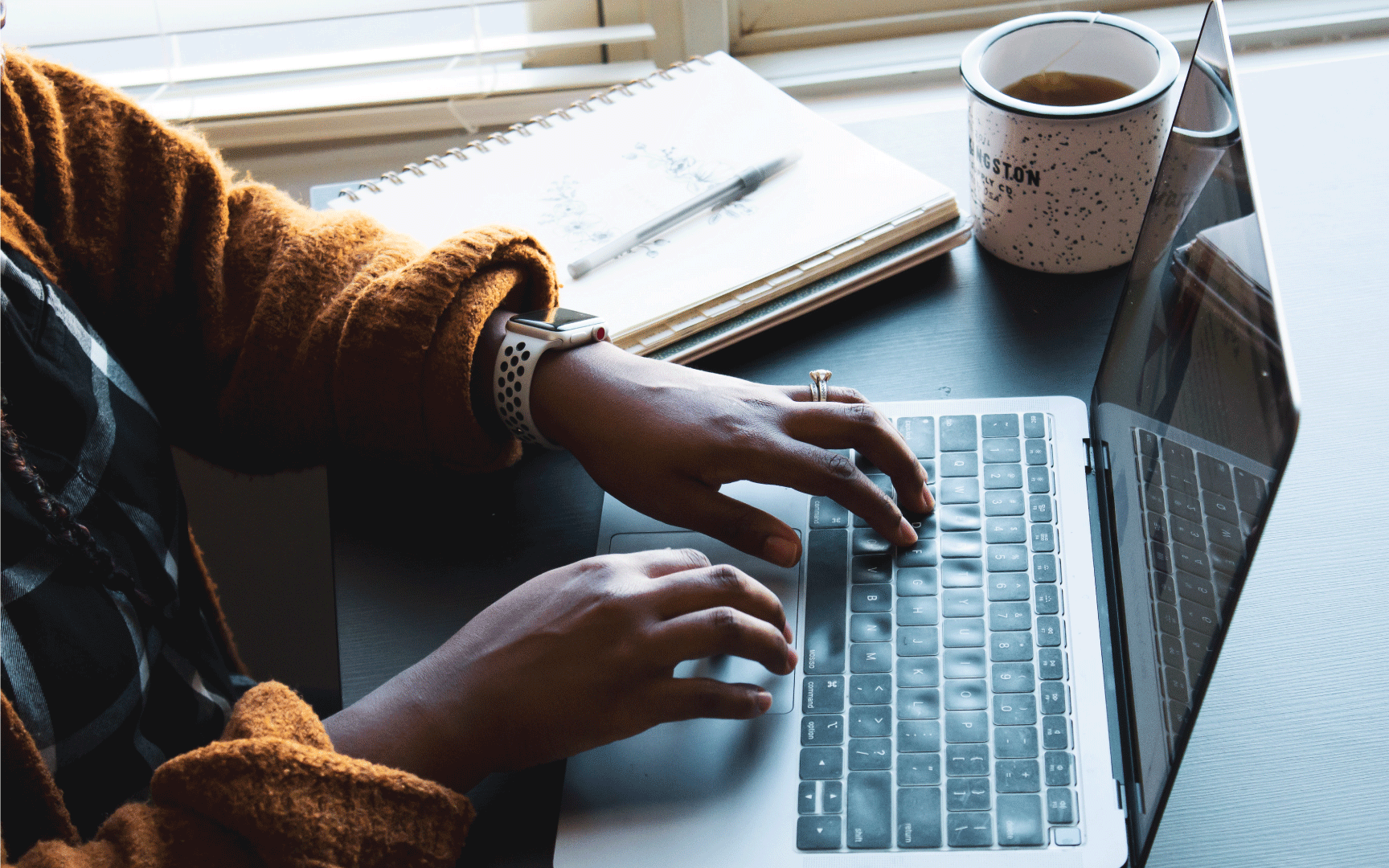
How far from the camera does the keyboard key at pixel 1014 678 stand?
0.51 m

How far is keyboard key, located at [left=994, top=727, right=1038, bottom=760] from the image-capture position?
1.59ft

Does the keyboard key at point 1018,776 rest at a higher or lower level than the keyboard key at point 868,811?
higher

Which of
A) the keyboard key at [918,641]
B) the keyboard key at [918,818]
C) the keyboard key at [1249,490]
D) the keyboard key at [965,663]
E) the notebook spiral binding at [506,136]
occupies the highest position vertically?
the keyboard key at [1249,490]

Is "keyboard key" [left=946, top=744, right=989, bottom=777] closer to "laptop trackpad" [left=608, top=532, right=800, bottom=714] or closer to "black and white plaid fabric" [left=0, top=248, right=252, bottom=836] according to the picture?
"laptop trackpad" [left=608, top=532, right=800, bottom=714]

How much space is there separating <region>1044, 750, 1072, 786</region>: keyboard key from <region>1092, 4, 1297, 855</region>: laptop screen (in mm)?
27

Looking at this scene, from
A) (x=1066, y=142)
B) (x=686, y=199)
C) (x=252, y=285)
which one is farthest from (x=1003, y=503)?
(x=252, y=285)

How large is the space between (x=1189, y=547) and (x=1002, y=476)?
0.19 m

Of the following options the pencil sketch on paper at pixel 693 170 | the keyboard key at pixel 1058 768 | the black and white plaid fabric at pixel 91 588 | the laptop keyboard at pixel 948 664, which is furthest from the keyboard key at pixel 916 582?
the black and white plaid fabric at pixel 91 588

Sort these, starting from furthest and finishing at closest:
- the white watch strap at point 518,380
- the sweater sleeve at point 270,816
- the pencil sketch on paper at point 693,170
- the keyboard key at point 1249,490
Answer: the pencil sketch on paper at point 693,170, the white watch strap at point 518,380, the sweater sleeve at point 270,816, the keyboard key at point 1249,490

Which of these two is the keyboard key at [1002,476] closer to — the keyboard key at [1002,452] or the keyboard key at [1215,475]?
the keyboard key at [1002,452]

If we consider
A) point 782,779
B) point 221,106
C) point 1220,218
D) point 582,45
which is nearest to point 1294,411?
point 1220,218

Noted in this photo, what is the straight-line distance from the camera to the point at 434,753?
50cm

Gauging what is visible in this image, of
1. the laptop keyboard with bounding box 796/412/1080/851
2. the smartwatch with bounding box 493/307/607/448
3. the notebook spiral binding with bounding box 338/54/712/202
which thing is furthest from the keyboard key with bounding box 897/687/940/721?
the notebook spiral binding with bounding box 338/54/712/202

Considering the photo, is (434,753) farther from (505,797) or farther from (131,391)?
(131,391)
